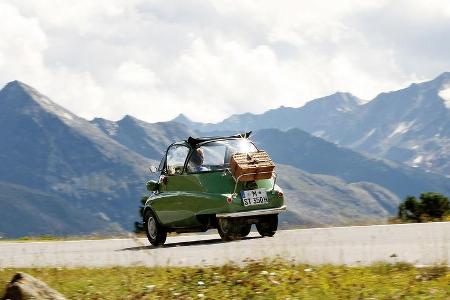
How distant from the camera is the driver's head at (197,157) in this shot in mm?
17281

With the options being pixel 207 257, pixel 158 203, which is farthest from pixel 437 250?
pixel 158 203

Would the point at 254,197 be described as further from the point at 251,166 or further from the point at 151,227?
the point at 151,227

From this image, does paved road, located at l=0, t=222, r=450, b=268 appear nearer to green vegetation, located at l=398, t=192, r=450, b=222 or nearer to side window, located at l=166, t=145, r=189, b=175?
side window, located at l=166, t=145, r=189, b=175

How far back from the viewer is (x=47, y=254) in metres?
17.9

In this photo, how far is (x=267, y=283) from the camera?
8969mm

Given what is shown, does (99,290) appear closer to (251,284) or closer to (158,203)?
(251,284)

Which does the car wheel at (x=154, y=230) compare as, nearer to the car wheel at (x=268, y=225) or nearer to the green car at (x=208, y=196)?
the green car at (x=208, y=196)

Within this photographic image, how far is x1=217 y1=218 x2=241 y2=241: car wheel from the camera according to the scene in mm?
16581

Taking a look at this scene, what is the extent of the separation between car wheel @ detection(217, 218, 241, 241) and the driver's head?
156cm

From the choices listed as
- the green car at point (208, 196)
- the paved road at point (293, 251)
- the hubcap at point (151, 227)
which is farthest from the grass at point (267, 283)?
the hubcap at point (151, 227)

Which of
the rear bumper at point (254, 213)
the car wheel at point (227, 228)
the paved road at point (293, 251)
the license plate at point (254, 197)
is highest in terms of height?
the license plate at point (254, 197)

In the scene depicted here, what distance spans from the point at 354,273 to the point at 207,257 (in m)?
4.53

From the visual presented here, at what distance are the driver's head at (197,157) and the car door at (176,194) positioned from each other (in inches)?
8.9

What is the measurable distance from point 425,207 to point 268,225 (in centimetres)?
1093
